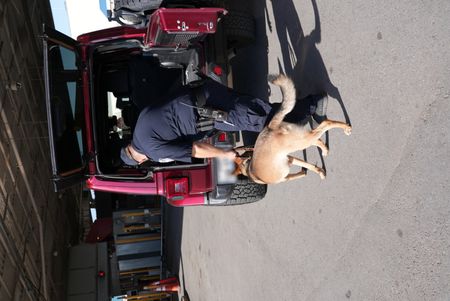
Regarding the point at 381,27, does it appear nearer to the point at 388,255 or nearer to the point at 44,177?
the point at 388,255

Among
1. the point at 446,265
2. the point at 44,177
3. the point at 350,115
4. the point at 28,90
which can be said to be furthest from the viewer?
the point at 44,177

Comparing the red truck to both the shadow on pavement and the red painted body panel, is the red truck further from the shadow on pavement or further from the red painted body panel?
the shadow on pavement

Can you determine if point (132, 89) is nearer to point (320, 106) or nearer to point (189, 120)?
point (189, 120)

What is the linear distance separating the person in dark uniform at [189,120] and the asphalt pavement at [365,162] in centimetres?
70

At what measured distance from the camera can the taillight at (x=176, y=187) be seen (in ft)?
13.6

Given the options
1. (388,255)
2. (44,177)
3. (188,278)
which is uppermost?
(388,255)

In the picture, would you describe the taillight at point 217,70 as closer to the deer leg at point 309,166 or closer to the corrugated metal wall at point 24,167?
the deer leg at point 309,166

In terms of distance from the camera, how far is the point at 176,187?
4.17m

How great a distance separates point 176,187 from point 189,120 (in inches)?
38.6

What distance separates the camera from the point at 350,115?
320cm

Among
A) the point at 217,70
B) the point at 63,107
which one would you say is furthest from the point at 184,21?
the point at 63,107

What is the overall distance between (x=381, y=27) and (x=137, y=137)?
218 centimetres

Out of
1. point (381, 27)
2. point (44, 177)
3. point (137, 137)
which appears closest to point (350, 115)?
point (381, 27)

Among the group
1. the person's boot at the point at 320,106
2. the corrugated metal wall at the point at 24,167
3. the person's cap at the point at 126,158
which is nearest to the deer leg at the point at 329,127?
the person's boot at the point at 320,106
